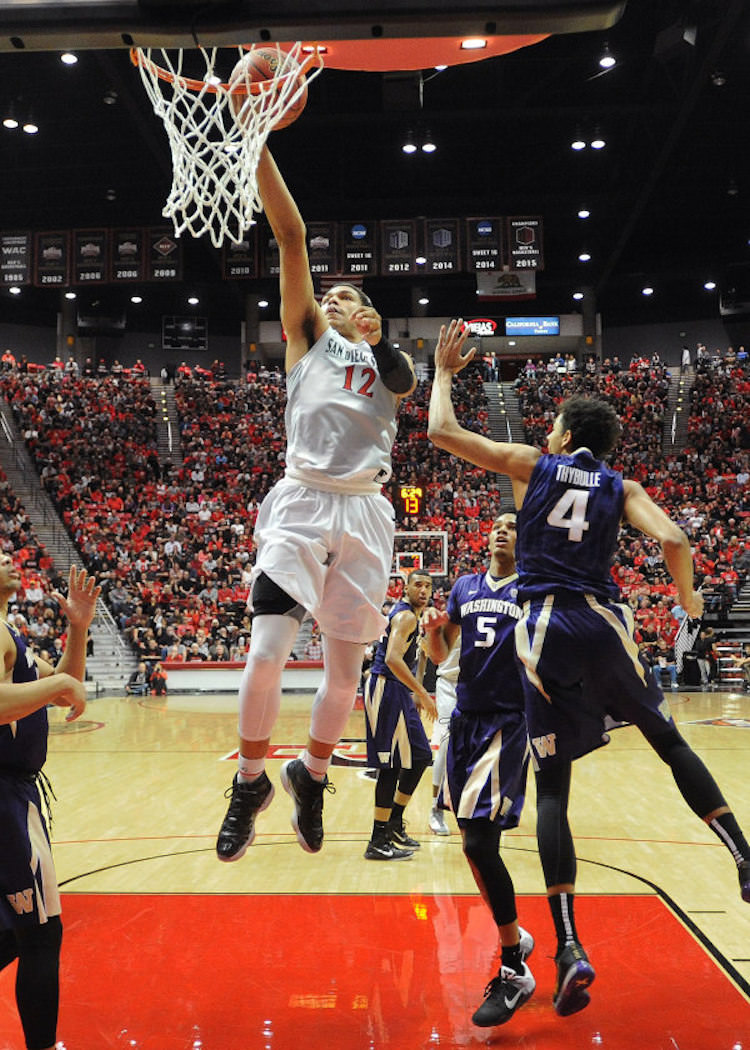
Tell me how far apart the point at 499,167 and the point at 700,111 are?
5.50m

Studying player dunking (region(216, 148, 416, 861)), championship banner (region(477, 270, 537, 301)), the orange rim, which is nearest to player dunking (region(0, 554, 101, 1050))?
player dunking (region(216, 148, 416, 861))

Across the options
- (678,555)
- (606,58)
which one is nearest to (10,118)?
(606,58)

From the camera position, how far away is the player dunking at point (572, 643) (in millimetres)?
3566

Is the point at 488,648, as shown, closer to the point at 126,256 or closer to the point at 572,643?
the point at 572,643

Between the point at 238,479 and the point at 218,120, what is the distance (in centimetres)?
2029

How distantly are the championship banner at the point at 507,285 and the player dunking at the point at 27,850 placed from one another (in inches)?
849

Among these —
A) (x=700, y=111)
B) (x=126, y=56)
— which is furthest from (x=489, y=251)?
(x=126, y=56)

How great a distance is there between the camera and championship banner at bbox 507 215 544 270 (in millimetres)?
21281

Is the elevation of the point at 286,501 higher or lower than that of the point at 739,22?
lower

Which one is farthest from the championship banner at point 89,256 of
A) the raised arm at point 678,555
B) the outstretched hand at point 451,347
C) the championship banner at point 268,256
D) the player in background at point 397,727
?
the raised arm at point 678,555

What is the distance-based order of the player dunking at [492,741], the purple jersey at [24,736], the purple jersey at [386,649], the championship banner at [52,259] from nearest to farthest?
the purple jersey at [24,736] < the player dunking at [492,741] < the purple jersey at [386,649] < the championship banner at [52,259]

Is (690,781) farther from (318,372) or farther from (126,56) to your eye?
(126,56)

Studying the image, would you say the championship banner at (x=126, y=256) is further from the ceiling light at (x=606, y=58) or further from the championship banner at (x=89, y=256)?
the ceiling light at (x=606, y=58)

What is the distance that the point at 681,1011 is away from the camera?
368 centimetres
